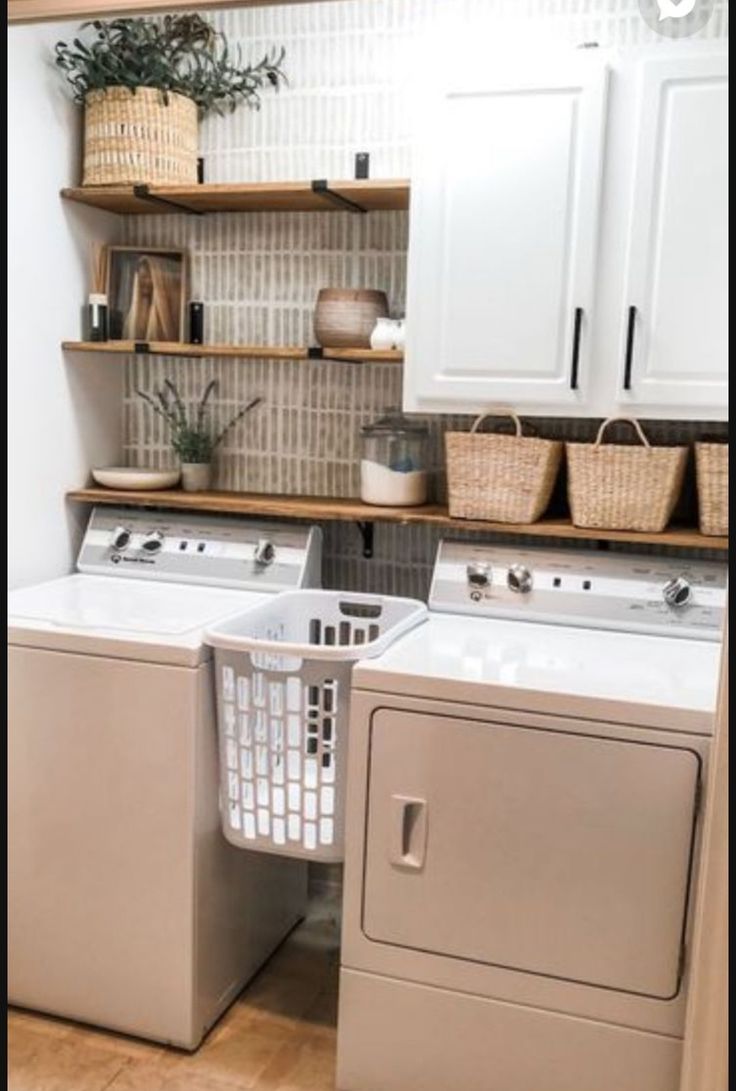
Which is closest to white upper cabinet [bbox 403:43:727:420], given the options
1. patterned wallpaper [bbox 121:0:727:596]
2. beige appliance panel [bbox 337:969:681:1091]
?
patterned wallpaper [bbox 121:0:727:596]

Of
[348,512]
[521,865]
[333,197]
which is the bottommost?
[521,865]

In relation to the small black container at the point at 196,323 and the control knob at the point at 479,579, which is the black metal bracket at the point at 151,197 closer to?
the small black container at the point at 196,323

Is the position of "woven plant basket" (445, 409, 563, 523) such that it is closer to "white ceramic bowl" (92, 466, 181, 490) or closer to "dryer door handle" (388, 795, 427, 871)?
"dryer door handle" (388, 795, 427, 871)

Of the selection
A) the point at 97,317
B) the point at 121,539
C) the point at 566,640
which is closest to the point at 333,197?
the point at 97,317

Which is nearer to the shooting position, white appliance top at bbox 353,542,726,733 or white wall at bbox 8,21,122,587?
white appliance top at bbox 353,542,726,733

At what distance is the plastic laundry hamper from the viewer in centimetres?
210

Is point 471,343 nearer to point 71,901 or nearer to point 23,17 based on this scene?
point 23,17

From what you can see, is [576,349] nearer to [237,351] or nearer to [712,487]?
[712,487]

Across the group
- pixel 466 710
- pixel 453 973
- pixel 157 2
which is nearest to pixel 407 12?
pixel 157 2

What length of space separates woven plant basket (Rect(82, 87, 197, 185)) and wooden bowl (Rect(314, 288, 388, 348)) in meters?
0.53

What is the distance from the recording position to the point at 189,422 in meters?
2.92

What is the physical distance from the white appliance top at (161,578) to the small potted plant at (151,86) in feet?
3.04

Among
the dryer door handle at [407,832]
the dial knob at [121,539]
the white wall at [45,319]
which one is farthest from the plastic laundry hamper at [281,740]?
the white wall at [45,319]

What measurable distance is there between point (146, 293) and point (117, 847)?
1507mm
